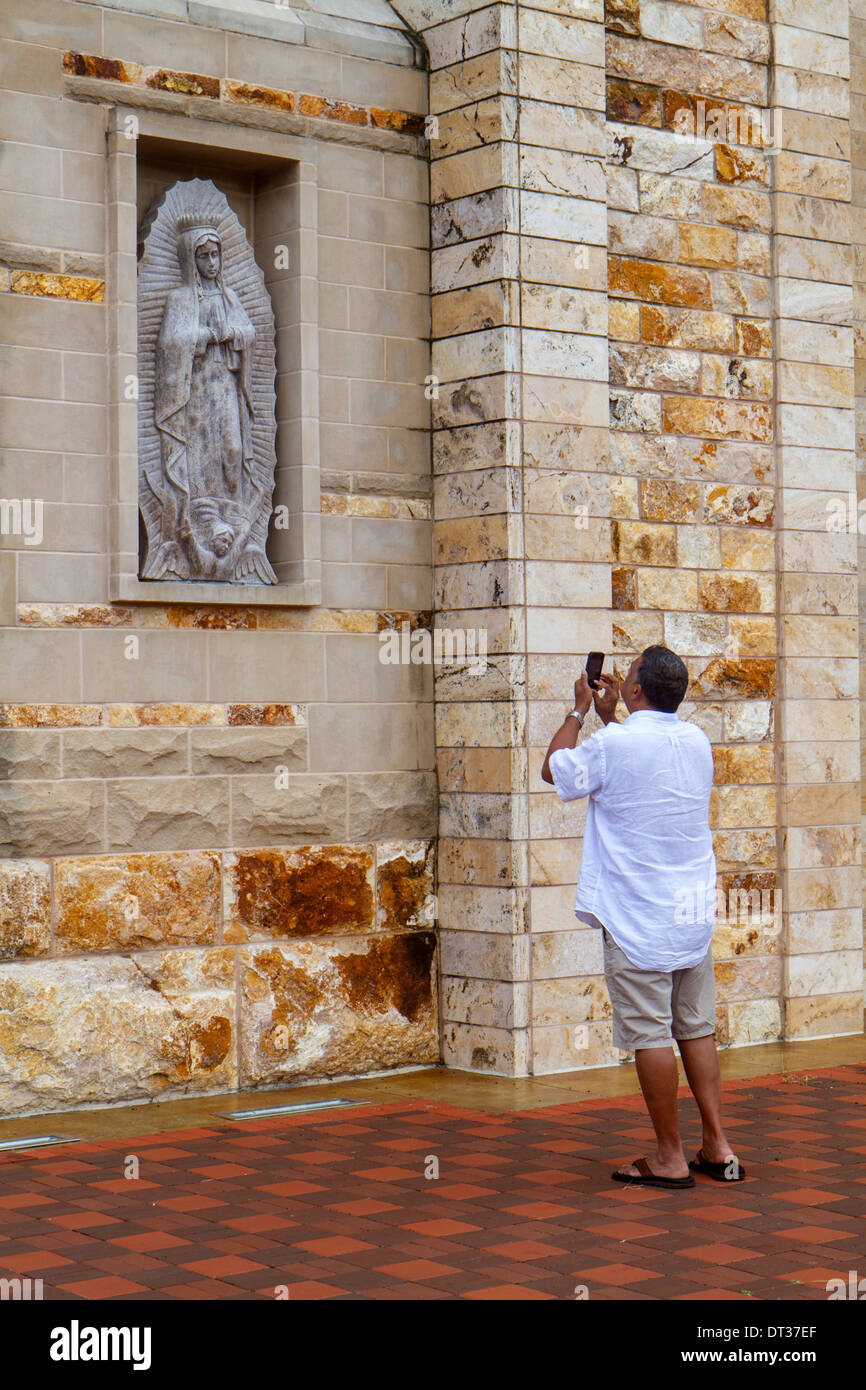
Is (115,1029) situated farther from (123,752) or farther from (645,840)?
(645,840)

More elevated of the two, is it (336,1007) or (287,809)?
(287,809)

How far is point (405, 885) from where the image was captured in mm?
7961

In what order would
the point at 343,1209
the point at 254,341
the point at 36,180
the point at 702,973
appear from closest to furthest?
the point at 343,1209
the point at 702,973
the point at 36,180
the point at 254,341

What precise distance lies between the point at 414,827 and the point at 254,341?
2.26 meters

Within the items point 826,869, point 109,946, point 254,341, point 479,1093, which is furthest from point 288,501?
point 826,869

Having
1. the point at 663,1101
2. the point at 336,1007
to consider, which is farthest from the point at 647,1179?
the point at 336,1007

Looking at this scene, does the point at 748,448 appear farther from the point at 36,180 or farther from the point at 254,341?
the point at 36,180

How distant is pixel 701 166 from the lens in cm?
858

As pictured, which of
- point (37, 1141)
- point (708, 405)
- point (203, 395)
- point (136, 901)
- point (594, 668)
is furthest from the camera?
point (708, 405)

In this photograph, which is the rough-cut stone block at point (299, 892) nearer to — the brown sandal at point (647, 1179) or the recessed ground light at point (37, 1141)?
the recessed ground light at point (37, 1141)

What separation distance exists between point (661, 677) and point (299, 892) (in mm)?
2423

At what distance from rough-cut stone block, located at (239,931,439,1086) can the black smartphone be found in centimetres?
231

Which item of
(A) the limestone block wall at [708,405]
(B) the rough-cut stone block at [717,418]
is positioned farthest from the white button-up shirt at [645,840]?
(B) the rough-cut stone block at [717,418]

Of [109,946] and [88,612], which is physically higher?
[88,612]
